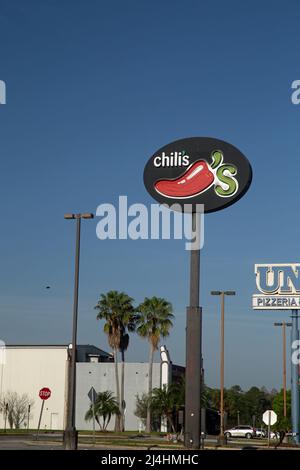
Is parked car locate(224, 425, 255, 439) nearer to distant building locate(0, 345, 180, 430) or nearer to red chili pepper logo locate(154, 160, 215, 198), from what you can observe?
distant building locate(0, 345, 180, 430)

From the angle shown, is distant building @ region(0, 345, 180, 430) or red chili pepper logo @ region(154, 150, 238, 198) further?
distant building @ region(0, 345, 180, 430)

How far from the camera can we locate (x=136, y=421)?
252ft

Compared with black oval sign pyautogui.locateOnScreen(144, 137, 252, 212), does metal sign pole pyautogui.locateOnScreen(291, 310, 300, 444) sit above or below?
below

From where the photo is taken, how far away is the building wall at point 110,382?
77.3m

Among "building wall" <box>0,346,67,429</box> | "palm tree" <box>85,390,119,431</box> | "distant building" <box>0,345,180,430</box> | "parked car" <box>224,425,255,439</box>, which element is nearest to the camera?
"palm tree" <box>85,390,119,431</box>

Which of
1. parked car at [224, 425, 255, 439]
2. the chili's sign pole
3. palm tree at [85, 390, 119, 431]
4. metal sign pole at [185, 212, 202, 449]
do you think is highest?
the chili's sign pole

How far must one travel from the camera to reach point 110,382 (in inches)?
3093

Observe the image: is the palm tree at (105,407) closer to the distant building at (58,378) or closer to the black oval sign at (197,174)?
the distant building at (58,378)

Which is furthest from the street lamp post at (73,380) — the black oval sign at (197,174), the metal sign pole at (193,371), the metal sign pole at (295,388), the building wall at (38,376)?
the building wall at (38,376)

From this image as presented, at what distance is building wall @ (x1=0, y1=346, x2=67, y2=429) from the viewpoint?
78.4m

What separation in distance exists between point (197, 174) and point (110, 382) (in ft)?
168

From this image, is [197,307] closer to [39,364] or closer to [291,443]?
[291,443]

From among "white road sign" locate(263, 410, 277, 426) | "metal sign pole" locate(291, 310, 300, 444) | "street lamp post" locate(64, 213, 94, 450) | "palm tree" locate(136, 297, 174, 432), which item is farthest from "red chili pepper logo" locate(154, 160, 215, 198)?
"palm tree" locate(136, 297, 174, 432)
